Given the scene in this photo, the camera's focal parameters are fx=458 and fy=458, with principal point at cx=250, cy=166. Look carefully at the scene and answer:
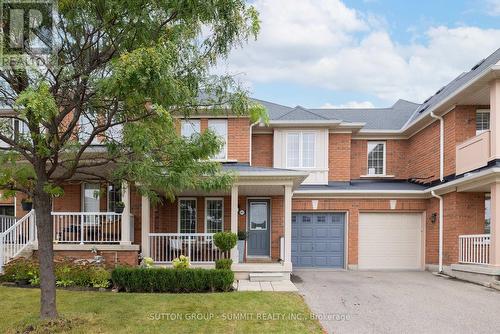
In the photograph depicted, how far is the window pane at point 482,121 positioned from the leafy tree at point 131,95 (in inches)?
394

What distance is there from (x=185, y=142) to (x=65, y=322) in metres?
3.47

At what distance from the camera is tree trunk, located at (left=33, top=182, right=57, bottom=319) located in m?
7.28

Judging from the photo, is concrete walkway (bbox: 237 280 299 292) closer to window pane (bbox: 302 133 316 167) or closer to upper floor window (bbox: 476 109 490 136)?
window pane (bbox: 302 133 316 167)

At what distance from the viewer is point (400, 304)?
9.68 m

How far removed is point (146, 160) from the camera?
7.15 m

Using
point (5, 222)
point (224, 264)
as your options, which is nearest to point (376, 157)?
point (224, 264)

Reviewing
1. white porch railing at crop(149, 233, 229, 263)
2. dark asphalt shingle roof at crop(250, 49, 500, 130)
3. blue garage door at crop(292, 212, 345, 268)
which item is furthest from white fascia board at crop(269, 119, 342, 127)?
white porch railing at crop(149, 233, 229, 263)

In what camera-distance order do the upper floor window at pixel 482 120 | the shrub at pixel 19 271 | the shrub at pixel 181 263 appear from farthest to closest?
the upper floor window at pixel 482 120 < the shrub at pixel 181 263 < the shrub at pixel 19 271

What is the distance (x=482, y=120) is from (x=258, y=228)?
26.6 ft

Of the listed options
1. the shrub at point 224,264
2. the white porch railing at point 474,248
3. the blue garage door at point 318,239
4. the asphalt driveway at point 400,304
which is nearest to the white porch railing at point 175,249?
the shrub at point 224,264

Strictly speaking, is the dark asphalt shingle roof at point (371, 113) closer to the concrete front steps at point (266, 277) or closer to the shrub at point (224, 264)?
the concrete front steps at point (266, 277)

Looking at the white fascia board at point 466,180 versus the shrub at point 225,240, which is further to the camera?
the shrub at point 225,240

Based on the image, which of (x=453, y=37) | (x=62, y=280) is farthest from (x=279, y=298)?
(x=453, y=37)

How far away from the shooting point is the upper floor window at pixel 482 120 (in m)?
14.4
